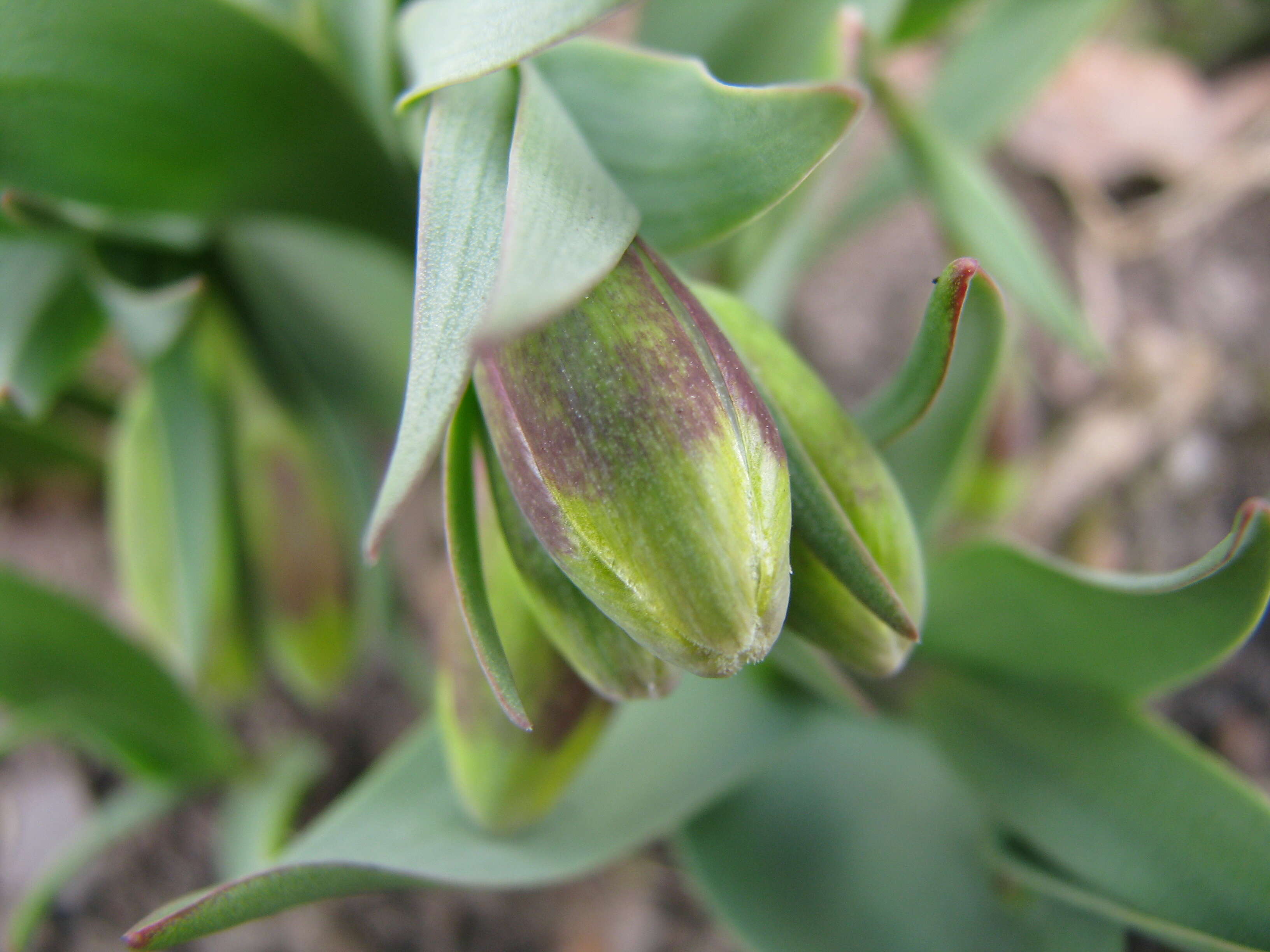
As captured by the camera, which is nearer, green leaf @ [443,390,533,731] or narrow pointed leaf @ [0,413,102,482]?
green leaf @ [443,390,533,731]

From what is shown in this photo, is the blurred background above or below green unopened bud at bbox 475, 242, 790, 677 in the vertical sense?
below

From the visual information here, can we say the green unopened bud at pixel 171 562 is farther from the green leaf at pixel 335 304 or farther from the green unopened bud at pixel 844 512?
the green unopened bud at pixel 844 512

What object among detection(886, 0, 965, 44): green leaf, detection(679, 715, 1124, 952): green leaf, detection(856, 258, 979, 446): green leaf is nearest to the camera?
detection(856, 258, 979, 446): green leaf

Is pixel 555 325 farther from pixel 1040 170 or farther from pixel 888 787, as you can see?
pixel 1040 170

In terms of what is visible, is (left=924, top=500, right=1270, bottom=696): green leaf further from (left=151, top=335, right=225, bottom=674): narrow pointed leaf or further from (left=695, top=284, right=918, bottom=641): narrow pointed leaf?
(left=151, top=335, right=225, bottom=674): narrow pointed leaf

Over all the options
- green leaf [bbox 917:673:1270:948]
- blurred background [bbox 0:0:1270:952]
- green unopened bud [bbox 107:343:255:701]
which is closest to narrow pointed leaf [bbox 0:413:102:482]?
blurred background [bbox 0:0:1270:952]

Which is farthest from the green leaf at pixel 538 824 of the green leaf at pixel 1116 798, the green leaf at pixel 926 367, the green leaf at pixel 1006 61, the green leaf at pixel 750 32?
the green leaf at pixel 1006 61
